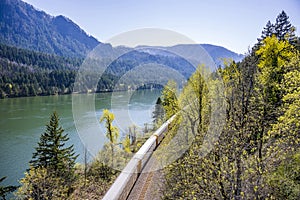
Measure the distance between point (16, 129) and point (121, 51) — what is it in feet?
79.4

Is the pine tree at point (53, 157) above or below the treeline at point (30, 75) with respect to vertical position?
below

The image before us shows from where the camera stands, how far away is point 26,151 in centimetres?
1884

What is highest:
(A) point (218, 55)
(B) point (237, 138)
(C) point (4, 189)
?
(A) point (218, 55)

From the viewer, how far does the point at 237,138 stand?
12.8ft

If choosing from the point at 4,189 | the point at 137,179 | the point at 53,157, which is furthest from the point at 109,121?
the point at 137,179

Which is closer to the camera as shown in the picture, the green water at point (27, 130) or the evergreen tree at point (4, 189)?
the evergreen tree at point (4, 189)

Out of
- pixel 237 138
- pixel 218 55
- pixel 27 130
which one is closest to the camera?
pixel 237 138

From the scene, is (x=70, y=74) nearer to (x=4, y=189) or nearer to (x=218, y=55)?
(x=4, y=189)

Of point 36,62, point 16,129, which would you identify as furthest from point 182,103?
point 36,62

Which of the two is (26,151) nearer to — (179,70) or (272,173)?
(179,70)

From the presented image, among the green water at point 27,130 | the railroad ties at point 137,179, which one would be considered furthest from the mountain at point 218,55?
the green water at point 27,130

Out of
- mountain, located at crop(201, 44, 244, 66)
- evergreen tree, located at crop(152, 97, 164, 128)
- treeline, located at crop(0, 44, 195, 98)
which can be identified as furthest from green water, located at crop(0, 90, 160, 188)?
mountain, located at crop(201, 44, 244, 66)

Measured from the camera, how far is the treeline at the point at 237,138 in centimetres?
355

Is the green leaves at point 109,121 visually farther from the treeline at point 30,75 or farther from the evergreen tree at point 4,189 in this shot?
the treeline at point 30,75
